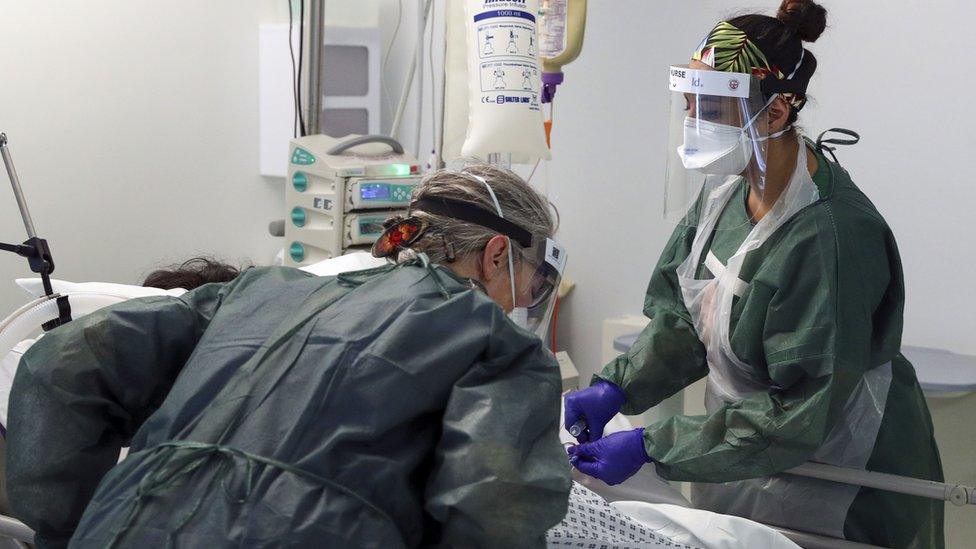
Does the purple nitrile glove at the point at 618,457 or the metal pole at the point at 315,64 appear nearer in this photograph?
the purple nitrile glove at the point at 618,457

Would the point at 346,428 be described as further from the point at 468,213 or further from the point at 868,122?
the point at 868,122

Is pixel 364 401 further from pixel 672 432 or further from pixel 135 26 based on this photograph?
pixel 135 26

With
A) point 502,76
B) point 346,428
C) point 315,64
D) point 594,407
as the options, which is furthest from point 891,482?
point 315,64

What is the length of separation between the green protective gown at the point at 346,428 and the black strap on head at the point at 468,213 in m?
0.22

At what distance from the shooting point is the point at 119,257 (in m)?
3.20

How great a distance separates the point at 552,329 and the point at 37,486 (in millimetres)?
2272

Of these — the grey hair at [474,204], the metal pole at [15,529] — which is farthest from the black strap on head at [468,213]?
the metal pole at [15,529]

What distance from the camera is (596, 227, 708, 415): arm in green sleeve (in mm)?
1955

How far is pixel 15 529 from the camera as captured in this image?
1669 mm

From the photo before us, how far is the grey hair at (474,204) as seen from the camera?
4.61ft

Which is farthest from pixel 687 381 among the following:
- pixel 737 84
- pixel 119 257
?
pixel 119 257

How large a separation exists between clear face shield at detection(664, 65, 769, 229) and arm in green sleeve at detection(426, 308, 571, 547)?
75 centimetres

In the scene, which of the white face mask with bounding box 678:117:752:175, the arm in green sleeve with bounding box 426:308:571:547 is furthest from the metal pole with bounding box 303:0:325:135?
the arm in green sleeve with bounding box 426:308:571:547

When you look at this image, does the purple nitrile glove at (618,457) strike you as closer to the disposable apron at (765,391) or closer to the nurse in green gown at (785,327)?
the nurse in green gown at (785,327)
